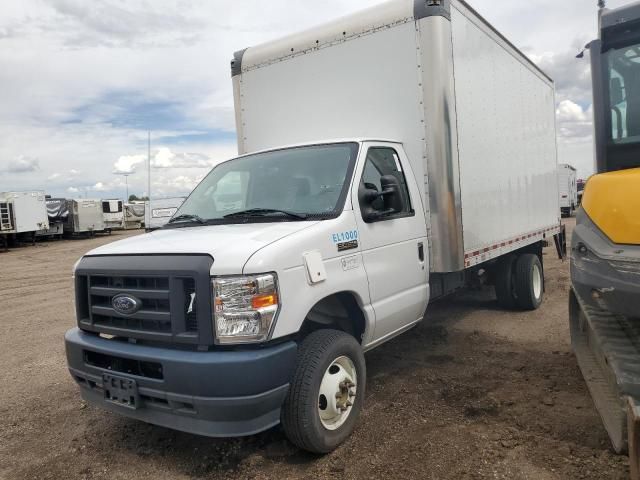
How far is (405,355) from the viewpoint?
5586 millimetres

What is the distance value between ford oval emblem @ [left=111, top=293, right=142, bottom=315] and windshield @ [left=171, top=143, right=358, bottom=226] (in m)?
1.03

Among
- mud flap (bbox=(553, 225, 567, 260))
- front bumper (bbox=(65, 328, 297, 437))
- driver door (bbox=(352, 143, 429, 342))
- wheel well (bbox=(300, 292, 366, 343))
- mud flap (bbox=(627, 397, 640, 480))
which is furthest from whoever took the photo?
mud flap (bbox=(553, 225, 567, 260))

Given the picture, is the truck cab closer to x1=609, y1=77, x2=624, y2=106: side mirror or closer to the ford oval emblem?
the ford oval emblem

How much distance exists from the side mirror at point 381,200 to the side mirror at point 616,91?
5.21 feet

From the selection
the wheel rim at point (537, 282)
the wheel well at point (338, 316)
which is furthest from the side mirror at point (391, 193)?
the wheel rim at point (537, 282)

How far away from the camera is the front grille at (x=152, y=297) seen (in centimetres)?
309

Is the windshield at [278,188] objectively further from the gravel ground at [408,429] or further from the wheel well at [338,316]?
the gravel ground at [408,429]

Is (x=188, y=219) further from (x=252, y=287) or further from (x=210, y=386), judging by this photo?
(x=210, y=386)

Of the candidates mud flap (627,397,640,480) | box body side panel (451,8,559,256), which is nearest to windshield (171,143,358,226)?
box body side panel (451,8,559,256)

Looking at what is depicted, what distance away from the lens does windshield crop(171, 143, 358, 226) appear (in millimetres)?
3941

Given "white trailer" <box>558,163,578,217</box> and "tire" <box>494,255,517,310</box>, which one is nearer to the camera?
"tire" <box>494,255,517,310</box>

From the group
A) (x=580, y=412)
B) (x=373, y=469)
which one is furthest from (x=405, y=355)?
(x=373, y=469)

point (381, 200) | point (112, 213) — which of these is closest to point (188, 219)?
point (381, 200)

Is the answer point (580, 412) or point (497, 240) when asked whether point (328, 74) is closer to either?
point (497, 240)
